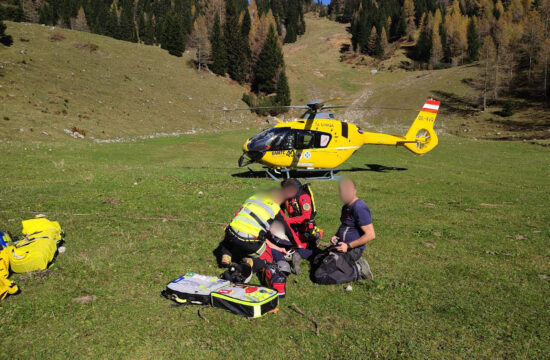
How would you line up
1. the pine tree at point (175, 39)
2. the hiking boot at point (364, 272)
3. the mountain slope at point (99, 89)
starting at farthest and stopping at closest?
1. the pine tree at point (175, 39)
2. the mountain slope at point (99, 89)
3. the hiking boot at point (364, 272)

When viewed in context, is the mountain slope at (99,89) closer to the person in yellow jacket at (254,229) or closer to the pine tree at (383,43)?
the person in yellow jacket at (254,229)

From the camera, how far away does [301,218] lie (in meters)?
7.55

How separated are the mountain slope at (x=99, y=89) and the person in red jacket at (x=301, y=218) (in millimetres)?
20677

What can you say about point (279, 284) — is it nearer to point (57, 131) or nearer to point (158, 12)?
point (57, 131)

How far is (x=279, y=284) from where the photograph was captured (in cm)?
580

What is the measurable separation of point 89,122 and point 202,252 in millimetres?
37143

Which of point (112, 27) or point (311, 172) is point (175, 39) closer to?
point (112, 27)

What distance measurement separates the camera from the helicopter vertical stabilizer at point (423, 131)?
21.5 meters

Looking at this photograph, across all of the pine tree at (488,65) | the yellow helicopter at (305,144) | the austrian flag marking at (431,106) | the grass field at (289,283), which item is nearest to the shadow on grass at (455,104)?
the pine tree at (488,65)

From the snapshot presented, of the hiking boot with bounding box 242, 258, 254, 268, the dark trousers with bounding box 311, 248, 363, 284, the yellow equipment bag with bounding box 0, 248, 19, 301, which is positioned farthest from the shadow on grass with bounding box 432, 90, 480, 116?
the yellow equipment bag with bounding box 0, 248, 19, 301

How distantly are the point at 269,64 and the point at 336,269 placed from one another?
73.2 m

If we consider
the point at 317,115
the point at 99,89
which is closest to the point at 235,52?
the point at 99,89

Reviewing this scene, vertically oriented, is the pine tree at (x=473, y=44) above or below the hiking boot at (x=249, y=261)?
above

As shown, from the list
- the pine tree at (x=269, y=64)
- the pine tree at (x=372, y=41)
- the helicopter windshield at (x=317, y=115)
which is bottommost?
the helicopter windshield at (x=317, y=115)
